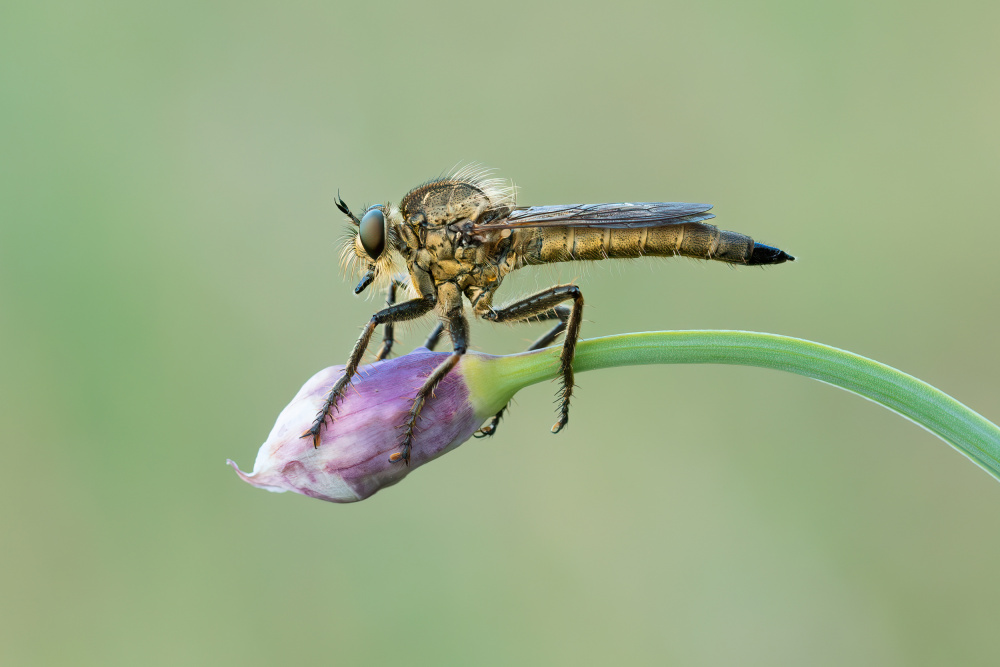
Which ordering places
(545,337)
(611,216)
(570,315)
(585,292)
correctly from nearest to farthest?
1. (570,315)
2. (545,337)
3. (611,216)
4. (585,292)

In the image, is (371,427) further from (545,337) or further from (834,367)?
(834,367)

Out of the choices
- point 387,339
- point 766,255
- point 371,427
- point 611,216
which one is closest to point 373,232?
point 387,339

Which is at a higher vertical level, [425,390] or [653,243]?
[653,243]

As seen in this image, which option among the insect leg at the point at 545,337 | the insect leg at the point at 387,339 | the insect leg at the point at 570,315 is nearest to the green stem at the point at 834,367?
the insect leg at the point at 570,315

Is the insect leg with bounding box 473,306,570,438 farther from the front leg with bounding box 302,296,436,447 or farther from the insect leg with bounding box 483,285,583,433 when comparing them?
the front leg with bounding box 302,296,436,447

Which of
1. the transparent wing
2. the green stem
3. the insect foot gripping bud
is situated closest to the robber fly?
the transparent wing

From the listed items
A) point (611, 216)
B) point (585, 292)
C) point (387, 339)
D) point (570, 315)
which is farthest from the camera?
point (585, 292)

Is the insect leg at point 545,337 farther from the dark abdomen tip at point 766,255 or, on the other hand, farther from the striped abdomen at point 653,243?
the dark abdomen tip at point 766,255
